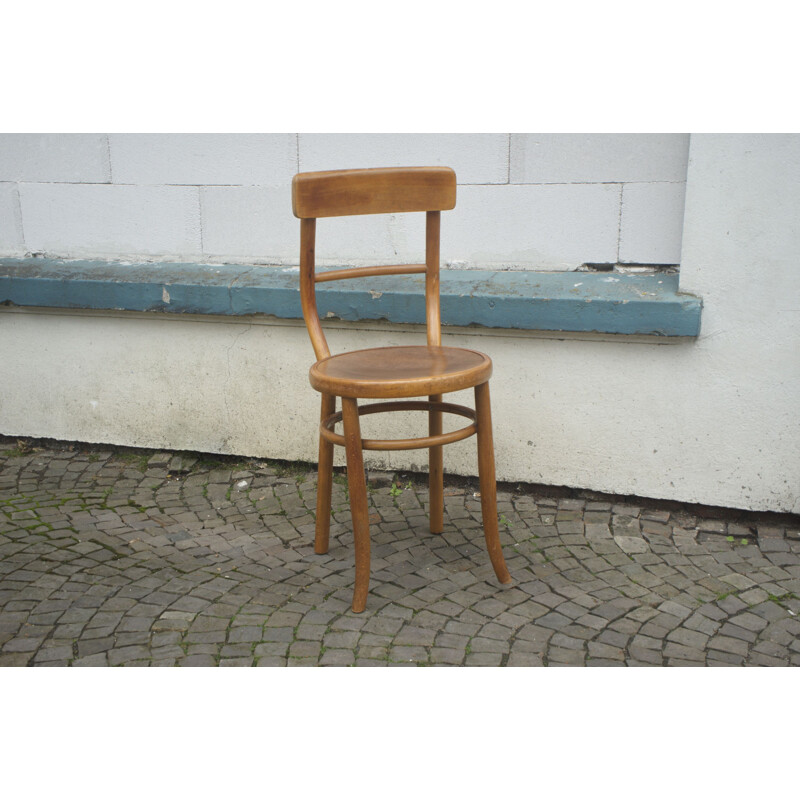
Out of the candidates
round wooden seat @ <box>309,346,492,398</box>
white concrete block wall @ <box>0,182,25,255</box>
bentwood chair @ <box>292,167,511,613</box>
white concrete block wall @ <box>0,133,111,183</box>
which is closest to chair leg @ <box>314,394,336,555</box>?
bentwood chair @ <box>292,167,511,613</box>

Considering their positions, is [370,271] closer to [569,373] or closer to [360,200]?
[360,200]

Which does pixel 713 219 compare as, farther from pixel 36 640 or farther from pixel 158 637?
pixel 36 640

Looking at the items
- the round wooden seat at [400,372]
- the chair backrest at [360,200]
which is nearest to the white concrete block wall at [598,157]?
the chair backrest at [360,200]

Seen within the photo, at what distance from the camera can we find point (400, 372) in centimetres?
265

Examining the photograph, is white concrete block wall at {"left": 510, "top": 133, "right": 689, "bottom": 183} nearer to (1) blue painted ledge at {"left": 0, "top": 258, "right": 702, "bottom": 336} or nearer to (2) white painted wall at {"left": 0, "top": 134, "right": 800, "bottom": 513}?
(2) white painted wall at {"left": 0, "top": 134, "right": 800, "bottom": 513}

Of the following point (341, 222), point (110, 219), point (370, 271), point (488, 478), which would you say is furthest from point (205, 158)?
point (488, 478)

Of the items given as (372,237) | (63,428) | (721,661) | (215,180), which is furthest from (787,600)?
(63,428)

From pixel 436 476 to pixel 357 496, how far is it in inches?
21.3

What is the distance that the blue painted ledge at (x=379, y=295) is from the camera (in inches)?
126

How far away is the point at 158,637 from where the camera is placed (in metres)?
2.64

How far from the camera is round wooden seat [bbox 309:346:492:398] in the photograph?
253 cm

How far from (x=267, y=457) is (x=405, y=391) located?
60.6 inches

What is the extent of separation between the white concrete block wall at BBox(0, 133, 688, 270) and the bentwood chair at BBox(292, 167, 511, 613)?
0.65m

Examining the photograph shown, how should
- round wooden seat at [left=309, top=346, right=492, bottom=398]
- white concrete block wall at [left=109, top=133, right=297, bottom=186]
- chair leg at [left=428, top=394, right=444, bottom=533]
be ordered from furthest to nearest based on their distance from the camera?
white concrete block wall at [left=109, top=133, right=297, bottom=186]
chair leg at [left=428, top=394, right=444, bottom=533]
round wooden seat at [left=309, top=346, right=492, bottom=398]
